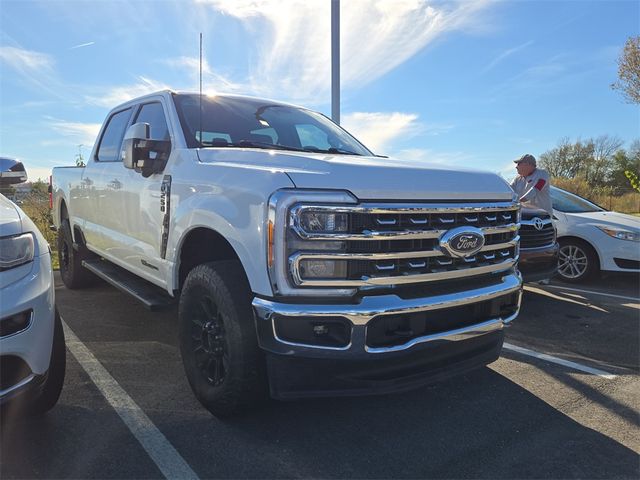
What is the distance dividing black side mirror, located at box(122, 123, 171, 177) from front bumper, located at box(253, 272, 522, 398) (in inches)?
66.0

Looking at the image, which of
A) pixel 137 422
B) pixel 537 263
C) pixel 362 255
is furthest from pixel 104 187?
pixel 537 263

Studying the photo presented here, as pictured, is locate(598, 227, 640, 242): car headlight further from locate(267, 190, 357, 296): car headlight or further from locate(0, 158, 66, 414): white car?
locate(0, 158, 66, 414): white car

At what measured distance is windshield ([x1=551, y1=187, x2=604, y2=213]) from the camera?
7477 mm

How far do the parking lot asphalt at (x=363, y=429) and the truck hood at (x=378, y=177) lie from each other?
1.32 metres

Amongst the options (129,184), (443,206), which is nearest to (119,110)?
(129,184)

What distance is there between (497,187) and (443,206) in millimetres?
594

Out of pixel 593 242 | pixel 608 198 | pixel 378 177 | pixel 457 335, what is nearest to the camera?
pixel 378 177

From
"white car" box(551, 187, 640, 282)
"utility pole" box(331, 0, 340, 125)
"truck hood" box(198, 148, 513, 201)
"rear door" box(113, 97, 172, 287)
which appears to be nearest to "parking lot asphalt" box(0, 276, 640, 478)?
"rear door" box(113, 97, 172, 287)

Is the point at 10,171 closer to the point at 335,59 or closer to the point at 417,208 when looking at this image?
the point at 417,208

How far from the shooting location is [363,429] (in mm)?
2756

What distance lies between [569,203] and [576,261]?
1059 mm

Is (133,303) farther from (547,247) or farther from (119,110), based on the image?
(547,247)

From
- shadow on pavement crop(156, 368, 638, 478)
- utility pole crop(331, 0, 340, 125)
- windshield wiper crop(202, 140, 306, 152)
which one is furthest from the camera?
utility pole crop(331, 0, 340, 125)

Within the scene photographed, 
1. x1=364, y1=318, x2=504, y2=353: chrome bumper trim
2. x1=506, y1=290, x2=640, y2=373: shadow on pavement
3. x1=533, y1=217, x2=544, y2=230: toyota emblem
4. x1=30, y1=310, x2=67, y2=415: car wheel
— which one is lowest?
x1=506, y1=290, x2=640, y2=373: shadow on pavement
